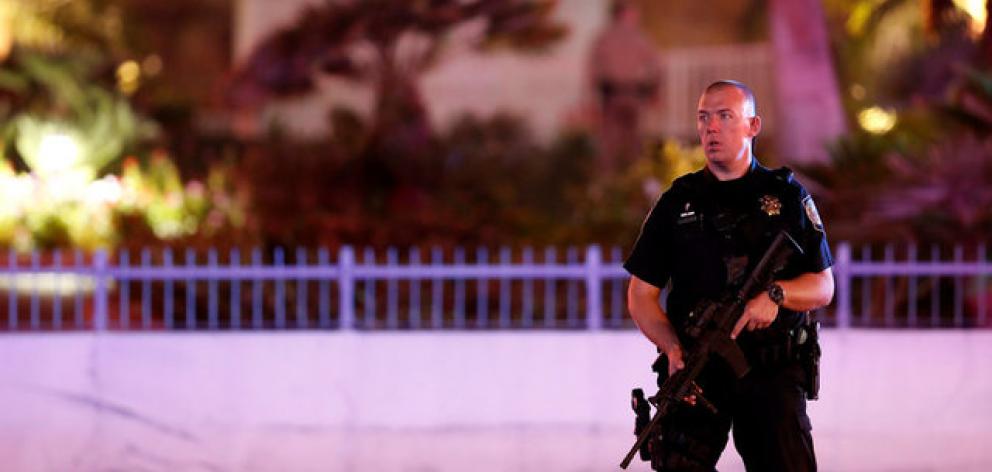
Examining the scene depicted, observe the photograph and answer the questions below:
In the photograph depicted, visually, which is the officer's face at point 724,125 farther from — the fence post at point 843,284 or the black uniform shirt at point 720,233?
the fence post at point 843,284

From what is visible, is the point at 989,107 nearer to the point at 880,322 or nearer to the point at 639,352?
the point at 880,322

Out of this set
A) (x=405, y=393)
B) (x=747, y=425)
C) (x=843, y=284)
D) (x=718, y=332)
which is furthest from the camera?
(x=843, y=284)

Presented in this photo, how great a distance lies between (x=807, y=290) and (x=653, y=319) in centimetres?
48

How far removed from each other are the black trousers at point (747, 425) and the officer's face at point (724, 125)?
25.0 inches

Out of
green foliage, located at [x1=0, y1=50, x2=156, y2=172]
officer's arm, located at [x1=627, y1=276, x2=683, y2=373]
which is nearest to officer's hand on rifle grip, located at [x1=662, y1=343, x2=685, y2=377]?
officer's arm, located at [x1=627, y1=276, x2=683, y2=373]

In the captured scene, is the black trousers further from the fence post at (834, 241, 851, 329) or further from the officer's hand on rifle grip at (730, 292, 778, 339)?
the fence post at (834, 241, 851, 329)

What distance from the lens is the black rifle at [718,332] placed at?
4.44 meters

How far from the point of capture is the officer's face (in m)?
4.55

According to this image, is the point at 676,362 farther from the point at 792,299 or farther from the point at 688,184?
the point at 688,184

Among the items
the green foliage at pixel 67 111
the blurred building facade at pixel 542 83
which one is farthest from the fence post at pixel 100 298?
the blurred building facade at pixel 542 83

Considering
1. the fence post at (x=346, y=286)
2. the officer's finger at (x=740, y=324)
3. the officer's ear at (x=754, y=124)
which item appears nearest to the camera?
the officer's finger at (x=740, y=324)

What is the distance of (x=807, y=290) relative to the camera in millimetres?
4559

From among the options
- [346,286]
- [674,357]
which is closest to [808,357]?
[674,357]

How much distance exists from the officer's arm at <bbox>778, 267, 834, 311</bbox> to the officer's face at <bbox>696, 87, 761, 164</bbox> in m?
0.41
